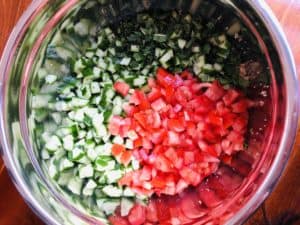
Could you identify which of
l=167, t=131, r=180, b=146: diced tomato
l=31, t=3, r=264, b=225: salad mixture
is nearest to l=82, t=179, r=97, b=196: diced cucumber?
l=31, t=3, r=264, b=225: salad mixture

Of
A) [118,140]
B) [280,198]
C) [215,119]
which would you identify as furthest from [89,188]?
[280,198]

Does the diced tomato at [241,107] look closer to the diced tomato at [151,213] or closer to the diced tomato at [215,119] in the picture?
the diced tomato at [215,119]

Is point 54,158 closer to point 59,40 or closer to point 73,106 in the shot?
point 73,106

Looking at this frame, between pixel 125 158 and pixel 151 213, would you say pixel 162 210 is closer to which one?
pixel 151 213

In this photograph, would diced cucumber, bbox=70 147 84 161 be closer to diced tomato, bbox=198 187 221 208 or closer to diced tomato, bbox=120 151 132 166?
diced tomato, bbox=120 151 132 166

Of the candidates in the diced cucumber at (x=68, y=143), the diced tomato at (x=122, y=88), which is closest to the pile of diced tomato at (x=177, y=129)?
the diced tomato at (x=122, y=88)

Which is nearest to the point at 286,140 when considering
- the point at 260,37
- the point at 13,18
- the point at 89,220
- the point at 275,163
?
the point at 275,163
